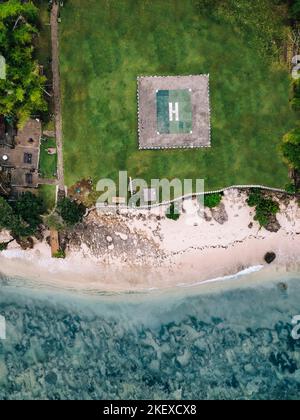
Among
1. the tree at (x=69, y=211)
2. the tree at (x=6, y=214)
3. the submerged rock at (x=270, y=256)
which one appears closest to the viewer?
the tree at (x=6, y=214)

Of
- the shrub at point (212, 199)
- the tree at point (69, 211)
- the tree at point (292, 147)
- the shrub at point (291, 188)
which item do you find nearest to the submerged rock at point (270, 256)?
the shrub at point (291, 188)

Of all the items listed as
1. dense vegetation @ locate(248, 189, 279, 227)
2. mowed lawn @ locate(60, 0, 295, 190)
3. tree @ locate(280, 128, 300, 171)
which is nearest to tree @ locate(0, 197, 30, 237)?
mowed lawn @ locate(60, 0, 295, 190)

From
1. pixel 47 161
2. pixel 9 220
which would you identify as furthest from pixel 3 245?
pixel 47 161

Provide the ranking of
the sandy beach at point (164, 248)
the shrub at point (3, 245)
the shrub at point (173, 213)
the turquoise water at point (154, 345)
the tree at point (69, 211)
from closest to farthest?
1. the tree at point (69, 211)
2. the shrub at point (173, 213)
3. the sandy beach at point (164, 248)
4. the turquoise water at point (154, 345)
5. the shrub at point (3, 245)

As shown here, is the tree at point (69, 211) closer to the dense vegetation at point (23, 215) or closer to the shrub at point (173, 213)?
the dense vegetation at point (23, 215)

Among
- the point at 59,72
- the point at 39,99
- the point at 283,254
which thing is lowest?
the point at 283,254

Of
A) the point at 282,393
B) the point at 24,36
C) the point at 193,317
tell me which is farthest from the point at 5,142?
the point at 282,393

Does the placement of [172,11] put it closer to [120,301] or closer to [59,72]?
[59,72]

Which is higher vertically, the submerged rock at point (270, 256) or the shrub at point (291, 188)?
the shrub at point (291, 188)
